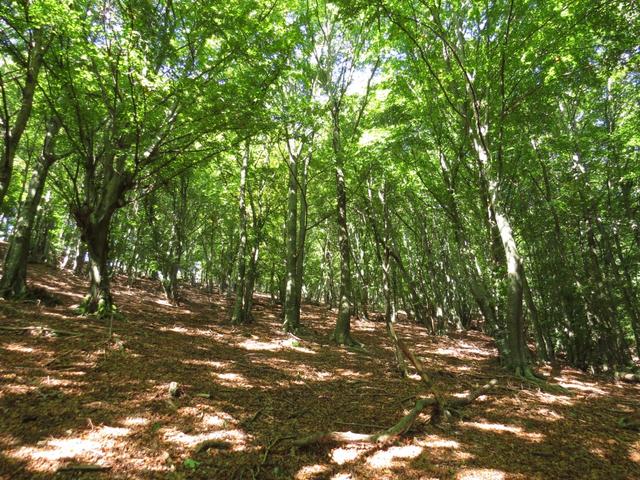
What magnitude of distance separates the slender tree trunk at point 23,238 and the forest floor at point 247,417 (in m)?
1.92

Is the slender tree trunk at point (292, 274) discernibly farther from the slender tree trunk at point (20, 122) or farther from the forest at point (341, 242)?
the slender tree trunk at point (20, 122)

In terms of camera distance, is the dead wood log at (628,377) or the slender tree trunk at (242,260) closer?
the dead wood log at (628,377)

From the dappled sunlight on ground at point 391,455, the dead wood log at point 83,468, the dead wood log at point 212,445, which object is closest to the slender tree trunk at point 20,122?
the dead wood log at point 83,468

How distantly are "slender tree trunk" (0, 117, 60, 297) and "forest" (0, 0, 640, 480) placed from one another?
9 cm

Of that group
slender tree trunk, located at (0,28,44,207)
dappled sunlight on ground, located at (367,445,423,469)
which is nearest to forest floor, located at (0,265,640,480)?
dappled sunlight on ground, located at (367,445,423,469)

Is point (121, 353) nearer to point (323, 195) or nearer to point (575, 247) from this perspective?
point (323, 195)

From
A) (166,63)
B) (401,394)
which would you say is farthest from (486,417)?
(166,63)

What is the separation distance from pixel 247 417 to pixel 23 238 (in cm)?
1080

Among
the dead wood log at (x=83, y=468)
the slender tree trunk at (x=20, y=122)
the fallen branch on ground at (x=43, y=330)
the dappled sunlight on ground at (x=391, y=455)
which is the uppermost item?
the slender tree trunk at (x=20, y=122)

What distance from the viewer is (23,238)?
1056 centimetres

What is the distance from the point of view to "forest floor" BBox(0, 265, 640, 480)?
12.0 feet

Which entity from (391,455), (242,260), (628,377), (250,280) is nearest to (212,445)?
(391,455)

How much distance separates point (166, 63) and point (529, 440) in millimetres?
13244

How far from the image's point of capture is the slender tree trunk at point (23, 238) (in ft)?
33.7
